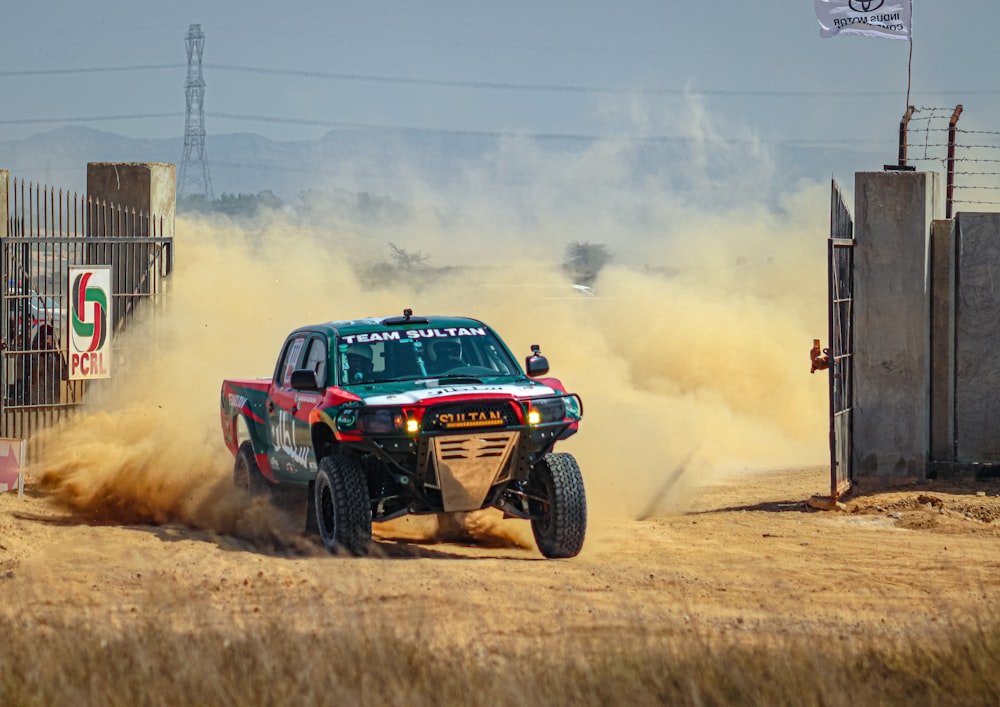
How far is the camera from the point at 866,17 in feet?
50.8

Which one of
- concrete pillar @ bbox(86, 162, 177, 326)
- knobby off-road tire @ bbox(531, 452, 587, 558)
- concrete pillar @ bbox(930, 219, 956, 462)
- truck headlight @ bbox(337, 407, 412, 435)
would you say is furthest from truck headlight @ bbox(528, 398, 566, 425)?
concrete pillar @ bbox(86, 162, 177, 326)

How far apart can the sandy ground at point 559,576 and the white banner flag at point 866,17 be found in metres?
5.55

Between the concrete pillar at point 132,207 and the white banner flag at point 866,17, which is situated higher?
the white banner flag at point 866,17

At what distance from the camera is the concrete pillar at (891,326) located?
44.7ft

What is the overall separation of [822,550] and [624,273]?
3166 cm

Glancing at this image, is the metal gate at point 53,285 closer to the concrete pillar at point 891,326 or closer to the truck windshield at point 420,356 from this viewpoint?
the truck windshield at point 420,356

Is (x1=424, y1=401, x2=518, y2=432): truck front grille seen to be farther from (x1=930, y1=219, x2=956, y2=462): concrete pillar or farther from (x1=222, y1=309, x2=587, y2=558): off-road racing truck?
(x1=930, y1=219, x2=956, y2=462): concrete pillar

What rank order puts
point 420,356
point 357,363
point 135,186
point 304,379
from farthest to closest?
point 135,186 < point 420,356 < point 357,363 < point 304,379

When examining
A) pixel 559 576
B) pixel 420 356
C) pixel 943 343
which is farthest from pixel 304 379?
pixel 943 343

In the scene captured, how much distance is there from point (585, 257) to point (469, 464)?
218ft

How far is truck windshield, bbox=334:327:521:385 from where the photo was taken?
10.4 m

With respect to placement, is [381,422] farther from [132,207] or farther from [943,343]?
[132,207]

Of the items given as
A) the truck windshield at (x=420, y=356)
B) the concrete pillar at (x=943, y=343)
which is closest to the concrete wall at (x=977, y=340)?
the concrete pillar at (x=943, y=343)

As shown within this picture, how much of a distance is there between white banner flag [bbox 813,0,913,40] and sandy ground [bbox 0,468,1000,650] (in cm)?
555
